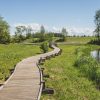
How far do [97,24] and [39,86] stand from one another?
118 meters

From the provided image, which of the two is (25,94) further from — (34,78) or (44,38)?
(44,38)

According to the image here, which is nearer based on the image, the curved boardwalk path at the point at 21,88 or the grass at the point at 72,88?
the curved boardwalk path at the point at 21,88

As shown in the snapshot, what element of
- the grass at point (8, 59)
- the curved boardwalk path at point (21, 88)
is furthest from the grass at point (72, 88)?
the grass at point (8, 59)

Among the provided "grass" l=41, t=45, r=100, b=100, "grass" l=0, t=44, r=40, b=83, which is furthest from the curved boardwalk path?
"grass" l=0, t=44, r=40, b=83

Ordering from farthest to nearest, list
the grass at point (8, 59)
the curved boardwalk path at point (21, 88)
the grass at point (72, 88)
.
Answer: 1. the grass at point (8, 59)
2. the grass at point (72, 88)
3. the curved boardwalk path at point (21, 88)

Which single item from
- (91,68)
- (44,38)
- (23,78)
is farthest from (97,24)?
(23,78)

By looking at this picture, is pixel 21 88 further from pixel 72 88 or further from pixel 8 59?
pixel 8 59

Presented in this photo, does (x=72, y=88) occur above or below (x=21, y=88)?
below

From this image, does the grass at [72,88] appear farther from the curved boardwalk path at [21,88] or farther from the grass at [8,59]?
the grass at [8,59]

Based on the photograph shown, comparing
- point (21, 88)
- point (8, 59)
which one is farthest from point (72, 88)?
point (8, 59)

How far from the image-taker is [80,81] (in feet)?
86.6

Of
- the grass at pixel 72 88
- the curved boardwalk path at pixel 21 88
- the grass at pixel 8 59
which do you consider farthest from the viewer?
the grass at pixel 8 59

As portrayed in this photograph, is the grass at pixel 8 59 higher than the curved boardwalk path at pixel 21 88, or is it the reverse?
the curved boardwalk path at pixel 21 88

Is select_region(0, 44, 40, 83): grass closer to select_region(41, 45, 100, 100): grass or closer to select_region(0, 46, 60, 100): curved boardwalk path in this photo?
select_region(0, 46, 60, 100): curved boardwalk path
